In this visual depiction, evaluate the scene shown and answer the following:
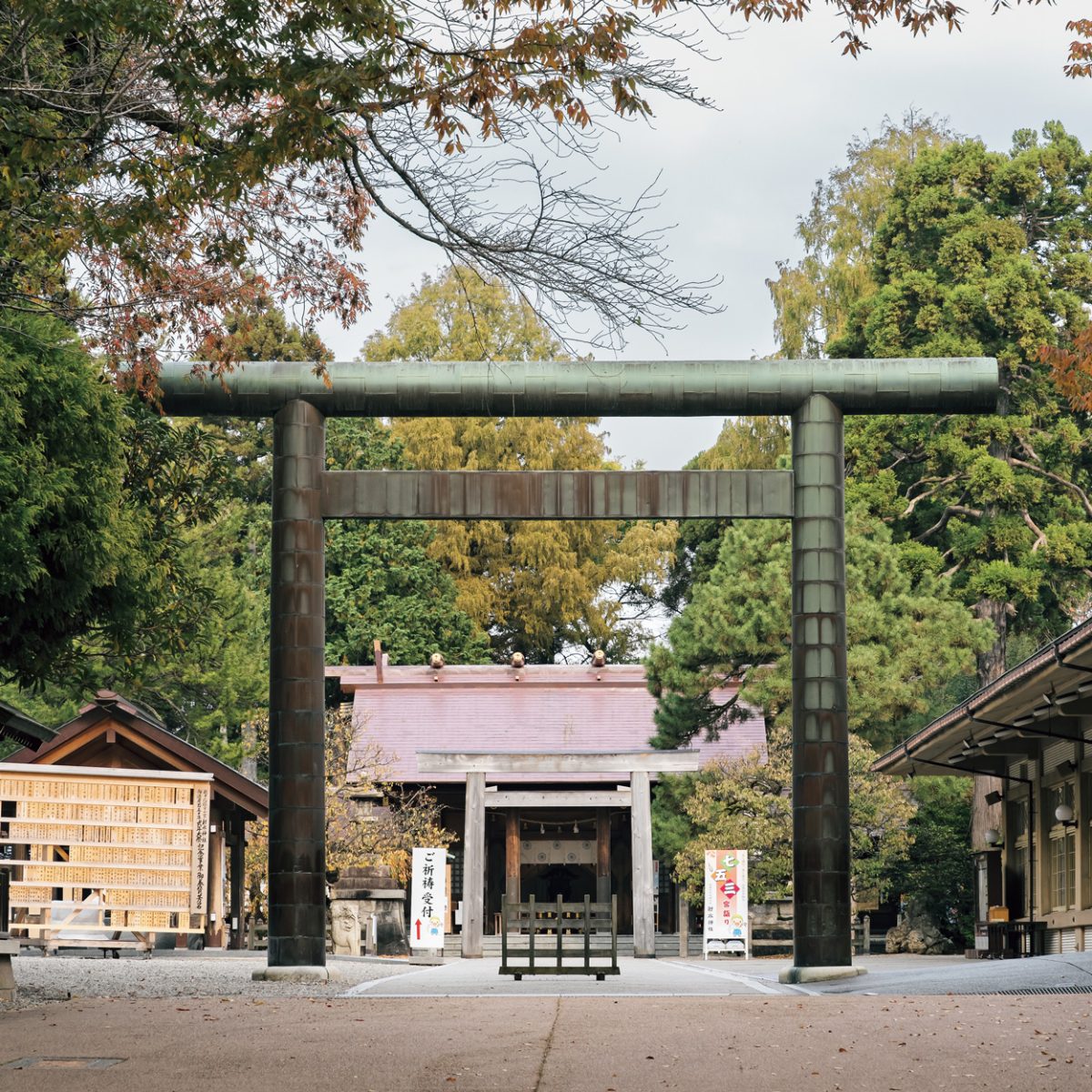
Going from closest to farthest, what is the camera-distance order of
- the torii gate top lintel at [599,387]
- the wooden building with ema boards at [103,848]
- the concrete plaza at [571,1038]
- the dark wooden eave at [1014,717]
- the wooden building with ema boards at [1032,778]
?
the concrete plaza at [571,1038] < the torii gate top lintel at [599,387] < the dark wooden eave at [1014,717] < the wooden building with ema boards at [1032,778] < the wooden building with ema boards at [103,848]

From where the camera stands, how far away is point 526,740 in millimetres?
37531

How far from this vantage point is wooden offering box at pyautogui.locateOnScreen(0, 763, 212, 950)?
22.3m

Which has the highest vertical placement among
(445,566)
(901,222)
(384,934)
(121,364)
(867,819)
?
(901,222)

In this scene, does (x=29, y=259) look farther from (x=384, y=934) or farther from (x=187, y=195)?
(x=384, y=934)

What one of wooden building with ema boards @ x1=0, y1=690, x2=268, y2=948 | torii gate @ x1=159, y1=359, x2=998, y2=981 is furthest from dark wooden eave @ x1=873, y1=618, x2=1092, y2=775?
wooden building with ema boards @ x1=0, y1=690, x2=268, y2=948

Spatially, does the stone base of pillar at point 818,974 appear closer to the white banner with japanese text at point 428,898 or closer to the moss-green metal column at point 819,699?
the moss-green metal column at point 819,699

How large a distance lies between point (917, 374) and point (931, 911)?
17.4 meters

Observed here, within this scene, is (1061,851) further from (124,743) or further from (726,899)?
(124,743)

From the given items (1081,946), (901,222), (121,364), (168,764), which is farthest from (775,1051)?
(901,222)

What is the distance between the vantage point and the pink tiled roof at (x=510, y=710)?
3747cm

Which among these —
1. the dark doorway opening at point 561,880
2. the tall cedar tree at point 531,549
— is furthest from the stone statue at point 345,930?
the tall cedar tree at point 531,549

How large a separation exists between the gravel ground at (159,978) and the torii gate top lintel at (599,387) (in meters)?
5.31

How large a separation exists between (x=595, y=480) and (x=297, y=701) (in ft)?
11.5

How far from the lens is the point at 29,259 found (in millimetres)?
10977
